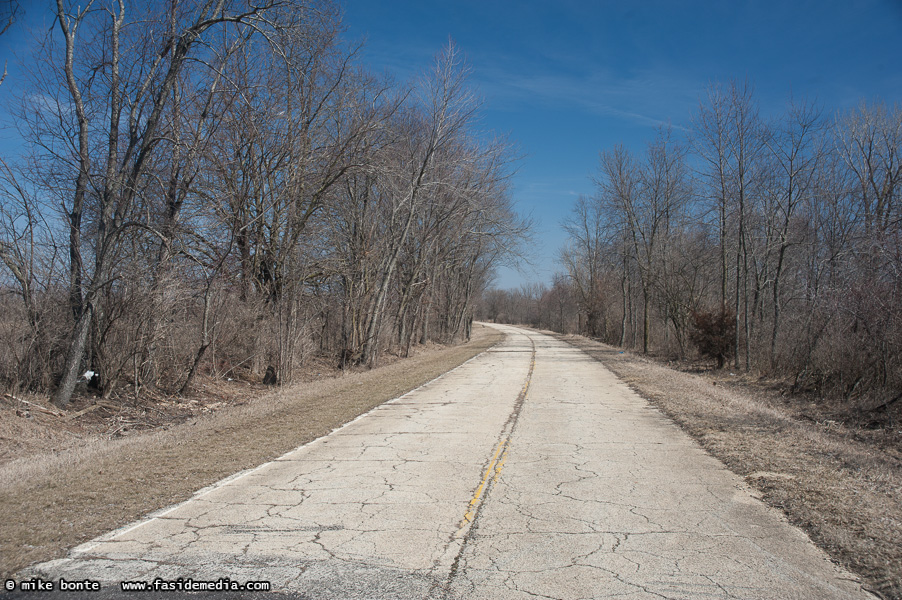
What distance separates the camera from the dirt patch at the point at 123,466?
16.2 ft

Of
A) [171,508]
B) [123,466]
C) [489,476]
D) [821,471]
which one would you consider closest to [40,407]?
[123,466]

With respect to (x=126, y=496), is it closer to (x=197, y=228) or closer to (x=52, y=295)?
(x=52, y=295)

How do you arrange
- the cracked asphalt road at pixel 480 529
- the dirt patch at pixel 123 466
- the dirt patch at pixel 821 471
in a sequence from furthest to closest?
the dirt patch at pixel 123 466, the dirt patch at pixel 821 471, the cracked asphalt road at pixel 480 529

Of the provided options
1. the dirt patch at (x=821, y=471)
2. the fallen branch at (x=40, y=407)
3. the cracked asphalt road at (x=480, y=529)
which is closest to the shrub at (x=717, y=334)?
the dirt patch at (x=821, y=471)

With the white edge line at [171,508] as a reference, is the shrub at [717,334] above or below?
above

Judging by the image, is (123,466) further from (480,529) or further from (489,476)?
(480,529)

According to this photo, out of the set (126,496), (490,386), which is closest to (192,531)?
(126,496)

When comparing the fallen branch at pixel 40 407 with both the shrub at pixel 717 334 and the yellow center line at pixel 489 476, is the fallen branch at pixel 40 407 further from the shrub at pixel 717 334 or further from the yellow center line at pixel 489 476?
the shrub at pixel 717 334

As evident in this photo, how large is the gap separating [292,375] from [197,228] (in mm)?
5414

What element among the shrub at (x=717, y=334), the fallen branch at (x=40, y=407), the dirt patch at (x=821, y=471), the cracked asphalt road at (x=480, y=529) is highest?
the shrub at (x=717, y=334)

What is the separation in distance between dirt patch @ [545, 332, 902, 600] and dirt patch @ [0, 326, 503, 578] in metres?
6.13

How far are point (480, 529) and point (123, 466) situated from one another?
4779 millimetres

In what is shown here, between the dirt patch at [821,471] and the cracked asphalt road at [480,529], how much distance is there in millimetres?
250

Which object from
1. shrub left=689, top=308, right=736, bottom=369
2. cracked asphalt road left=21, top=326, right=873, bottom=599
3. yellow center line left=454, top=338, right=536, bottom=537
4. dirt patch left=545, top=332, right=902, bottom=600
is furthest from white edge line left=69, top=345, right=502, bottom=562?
shrub left=689, top=308, right=736, bottom=369
